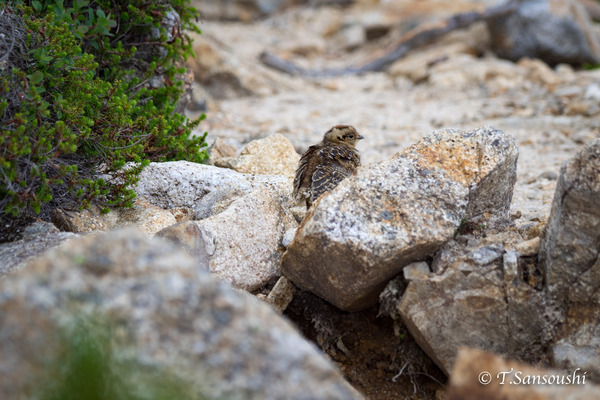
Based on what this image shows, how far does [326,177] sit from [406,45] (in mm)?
10531

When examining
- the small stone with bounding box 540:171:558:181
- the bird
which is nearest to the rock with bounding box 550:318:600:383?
the bird

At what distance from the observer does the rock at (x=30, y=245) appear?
432 centimetres

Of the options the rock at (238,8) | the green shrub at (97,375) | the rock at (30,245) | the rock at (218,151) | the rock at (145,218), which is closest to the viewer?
the green shrub at (97,375)

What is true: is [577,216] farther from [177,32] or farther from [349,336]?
[177,32]

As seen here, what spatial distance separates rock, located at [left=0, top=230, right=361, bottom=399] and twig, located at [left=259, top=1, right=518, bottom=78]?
12715 millimetres

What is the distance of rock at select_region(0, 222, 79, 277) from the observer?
170 inches

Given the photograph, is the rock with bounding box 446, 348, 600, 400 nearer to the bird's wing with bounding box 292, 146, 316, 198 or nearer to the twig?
the bird's wing with bounding box 292, 146, 316, 198

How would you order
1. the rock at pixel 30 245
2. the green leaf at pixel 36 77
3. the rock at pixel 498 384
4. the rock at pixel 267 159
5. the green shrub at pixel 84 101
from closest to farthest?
the rock at pixel 498 384, the rock at pixel 30 245, the green shrub at pixel 84 101, the green leaf at pixel 36 77, the rock at pixel 267 159

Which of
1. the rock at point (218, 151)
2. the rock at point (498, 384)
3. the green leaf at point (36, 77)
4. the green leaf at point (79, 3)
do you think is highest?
the green leaf at point (79, 3)

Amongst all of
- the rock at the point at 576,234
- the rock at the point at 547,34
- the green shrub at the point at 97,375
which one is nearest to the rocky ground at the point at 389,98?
the rock at the point at 547,34

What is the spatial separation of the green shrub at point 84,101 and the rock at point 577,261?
3411mm

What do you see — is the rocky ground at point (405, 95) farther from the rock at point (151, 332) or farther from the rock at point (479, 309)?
the rock at point (151, 332)

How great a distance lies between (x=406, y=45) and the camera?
51.6ft

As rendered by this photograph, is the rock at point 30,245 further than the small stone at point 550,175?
No
